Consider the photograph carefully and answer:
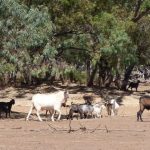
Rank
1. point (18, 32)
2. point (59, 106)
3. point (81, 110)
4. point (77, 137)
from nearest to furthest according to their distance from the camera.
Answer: point (77, 137), point (18, 32), point (59, 106), point (81, 110)

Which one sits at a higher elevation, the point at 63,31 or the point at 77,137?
the point at 63,31

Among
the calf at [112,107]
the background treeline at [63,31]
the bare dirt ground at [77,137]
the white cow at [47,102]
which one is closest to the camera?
the bare dirt ground at [77,137]

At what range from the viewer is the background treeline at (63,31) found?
24562 mm

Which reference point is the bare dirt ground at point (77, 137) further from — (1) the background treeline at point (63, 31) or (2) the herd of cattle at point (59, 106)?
(1) the background treeline at point (63, 31)

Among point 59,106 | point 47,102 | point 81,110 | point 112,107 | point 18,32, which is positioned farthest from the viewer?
point 112,107

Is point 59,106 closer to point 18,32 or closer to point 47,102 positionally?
point 47,102

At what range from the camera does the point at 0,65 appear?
24531 mm

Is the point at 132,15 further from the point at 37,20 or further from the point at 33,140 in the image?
the point at 33,140

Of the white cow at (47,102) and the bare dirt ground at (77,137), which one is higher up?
the white cow at (47,102)

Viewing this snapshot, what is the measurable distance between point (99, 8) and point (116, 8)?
4.37 ft

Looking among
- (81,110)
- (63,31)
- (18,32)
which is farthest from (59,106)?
(63,31)

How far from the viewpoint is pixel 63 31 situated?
31.7 m

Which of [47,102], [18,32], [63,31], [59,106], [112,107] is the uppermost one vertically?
[63,31]

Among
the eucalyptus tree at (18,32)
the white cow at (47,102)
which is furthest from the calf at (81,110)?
the eucalyptus tree at (18,32)
